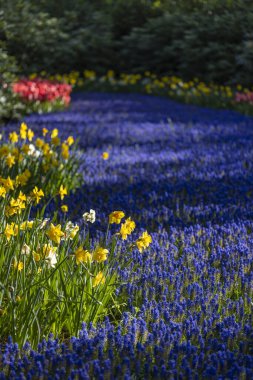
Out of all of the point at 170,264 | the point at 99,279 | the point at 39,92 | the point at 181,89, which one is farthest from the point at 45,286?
the point at 181,89

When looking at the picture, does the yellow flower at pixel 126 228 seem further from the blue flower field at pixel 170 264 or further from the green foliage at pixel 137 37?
the green foliage at pixel 137 37

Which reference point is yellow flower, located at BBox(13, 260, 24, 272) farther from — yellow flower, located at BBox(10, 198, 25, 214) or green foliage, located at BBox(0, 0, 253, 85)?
green foliage, located at BBox(0, 0, 253, 85)

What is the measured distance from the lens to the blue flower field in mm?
2658

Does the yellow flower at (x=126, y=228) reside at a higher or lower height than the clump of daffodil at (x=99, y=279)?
higher

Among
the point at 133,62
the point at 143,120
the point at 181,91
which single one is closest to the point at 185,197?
the point at 143,120

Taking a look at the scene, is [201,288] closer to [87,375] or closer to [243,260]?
[243,260]

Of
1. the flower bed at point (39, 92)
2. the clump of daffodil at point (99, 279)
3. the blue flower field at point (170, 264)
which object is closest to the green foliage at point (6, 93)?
the blue flower field at point (170, 264)

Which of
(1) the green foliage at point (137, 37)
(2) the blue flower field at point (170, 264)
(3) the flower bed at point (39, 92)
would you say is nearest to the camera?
(2) the blue flower field at point (170, 264)

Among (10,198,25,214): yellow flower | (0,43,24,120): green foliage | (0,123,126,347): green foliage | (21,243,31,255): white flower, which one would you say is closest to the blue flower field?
(0,123,126,347): green foliage

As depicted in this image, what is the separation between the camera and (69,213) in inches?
198

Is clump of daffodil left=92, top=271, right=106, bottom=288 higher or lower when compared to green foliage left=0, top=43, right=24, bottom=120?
higher

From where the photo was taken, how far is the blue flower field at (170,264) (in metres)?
2.66

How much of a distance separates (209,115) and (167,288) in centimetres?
831

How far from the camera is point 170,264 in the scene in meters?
3.87
